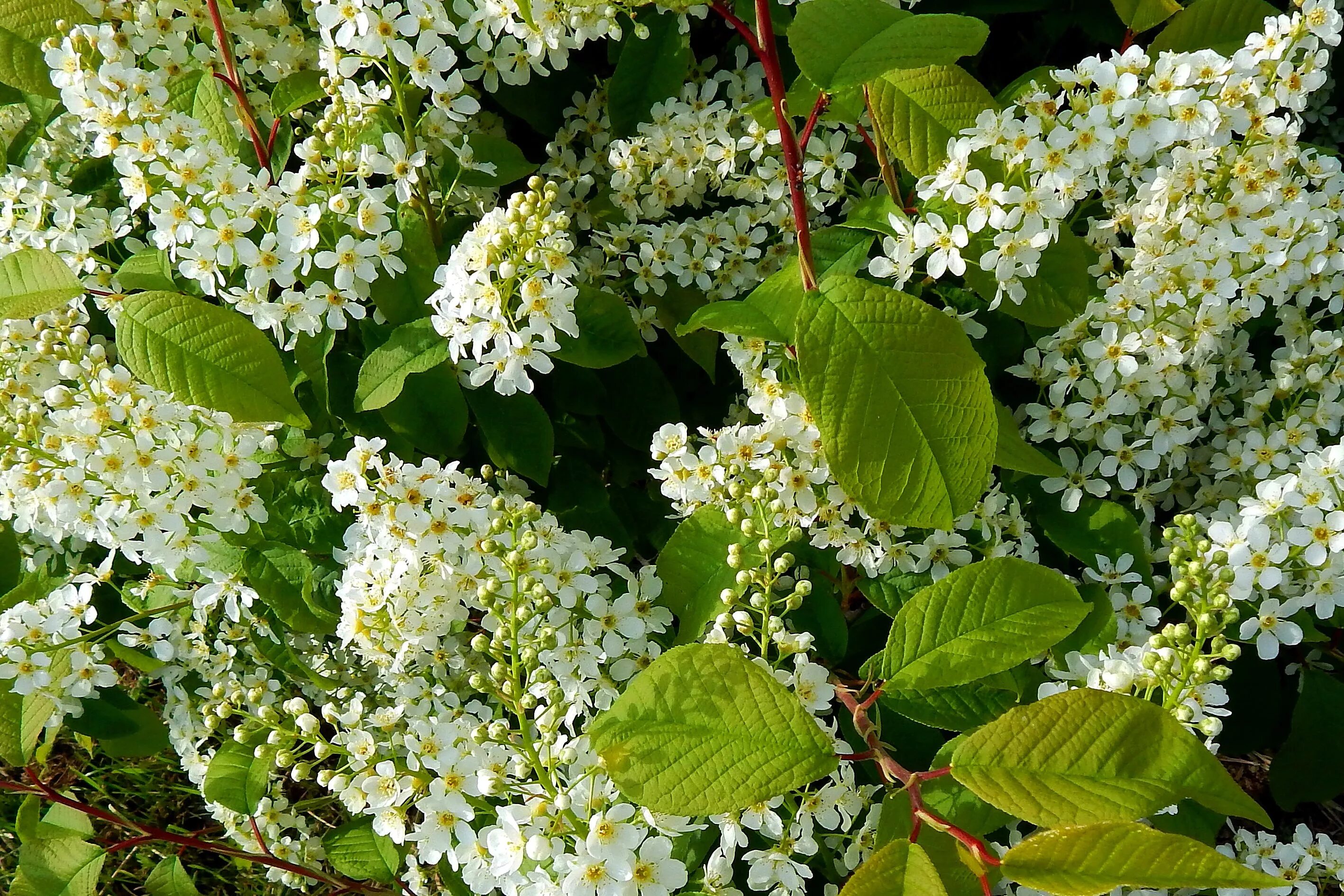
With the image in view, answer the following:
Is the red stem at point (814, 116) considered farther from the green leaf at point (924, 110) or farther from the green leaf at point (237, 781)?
the green leaf at point (237, 781)

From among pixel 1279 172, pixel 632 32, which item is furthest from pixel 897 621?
pixel 632 32

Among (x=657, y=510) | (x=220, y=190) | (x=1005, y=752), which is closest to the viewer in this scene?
(x=1005, y=752)

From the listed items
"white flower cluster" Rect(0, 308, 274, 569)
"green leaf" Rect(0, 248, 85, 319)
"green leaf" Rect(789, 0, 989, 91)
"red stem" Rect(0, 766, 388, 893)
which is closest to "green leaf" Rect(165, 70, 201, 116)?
"green leaf" Rect(0, 248, 85, 319)

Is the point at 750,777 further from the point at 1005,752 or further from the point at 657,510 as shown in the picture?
the point at 657,510

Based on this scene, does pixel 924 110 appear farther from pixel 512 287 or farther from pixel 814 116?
pixel 512 287

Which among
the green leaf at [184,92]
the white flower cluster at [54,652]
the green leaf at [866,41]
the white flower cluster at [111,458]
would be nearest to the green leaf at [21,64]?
the green leaf at [184,92]

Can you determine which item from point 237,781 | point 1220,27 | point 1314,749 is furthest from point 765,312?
point 1314,749
